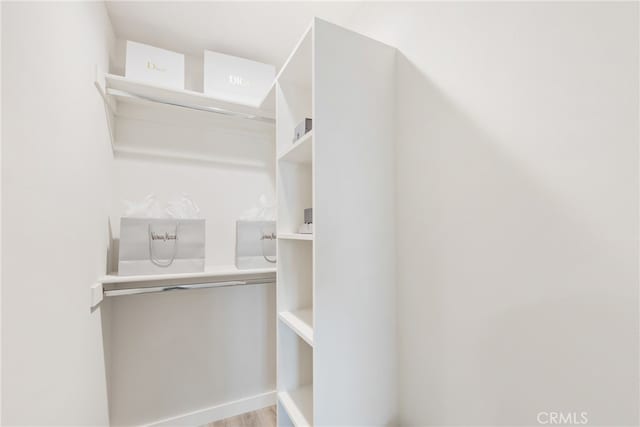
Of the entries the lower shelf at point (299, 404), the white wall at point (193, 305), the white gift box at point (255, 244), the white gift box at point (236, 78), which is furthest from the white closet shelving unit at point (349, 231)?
the white wall at point (193, 305)

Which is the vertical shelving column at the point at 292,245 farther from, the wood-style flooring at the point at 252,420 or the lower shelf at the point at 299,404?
the wood-style flooring at the point at 252,420

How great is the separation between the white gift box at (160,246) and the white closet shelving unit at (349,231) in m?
0.59

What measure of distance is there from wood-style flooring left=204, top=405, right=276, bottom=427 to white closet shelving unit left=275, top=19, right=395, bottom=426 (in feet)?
2.31

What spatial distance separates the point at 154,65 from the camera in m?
1.48

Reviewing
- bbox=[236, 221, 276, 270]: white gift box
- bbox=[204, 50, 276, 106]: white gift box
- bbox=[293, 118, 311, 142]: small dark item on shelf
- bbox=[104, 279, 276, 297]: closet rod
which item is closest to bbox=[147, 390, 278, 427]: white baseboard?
bbox=[104, 279, 276, 297]: closet rod

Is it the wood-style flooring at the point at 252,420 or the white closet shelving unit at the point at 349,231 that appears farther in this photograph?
the wood-style flooring at the point at 252,420

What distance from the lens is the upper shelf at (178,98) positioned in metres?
1.37

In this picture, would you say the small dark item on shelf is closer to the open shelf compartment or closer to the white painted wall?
the white painted wall

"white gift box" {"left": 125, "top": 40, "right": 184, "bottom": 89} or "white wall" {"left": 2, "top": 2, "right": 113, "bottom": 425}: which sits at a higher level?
"white gift box" {"left": 125, "top": 40, "right": 184, "bottom": 89}

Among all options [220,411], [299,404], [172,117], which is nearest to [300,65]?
[172,117]

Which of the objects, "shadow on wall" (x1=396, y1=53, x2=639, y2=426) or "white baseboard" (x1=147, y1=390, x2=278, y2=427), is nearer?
"shadow on wall" (x1=396, y1=53, x2=639, y2=426)

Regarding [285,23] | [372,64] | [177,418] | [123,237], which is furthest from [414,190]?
[177,418]

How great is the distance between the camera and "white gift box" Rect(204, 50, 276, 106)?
5.22 ft

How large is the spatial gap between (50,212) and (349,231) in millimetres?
916
